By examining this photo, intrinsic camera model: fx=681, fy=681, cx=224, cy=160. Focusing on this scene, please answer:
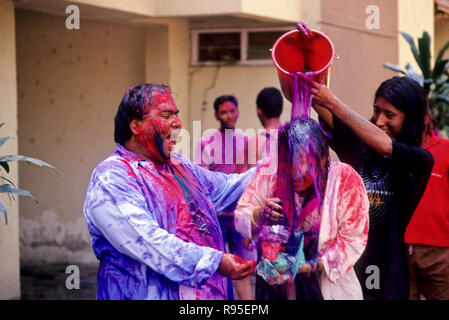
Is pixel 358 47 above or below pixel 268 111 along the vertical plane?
above

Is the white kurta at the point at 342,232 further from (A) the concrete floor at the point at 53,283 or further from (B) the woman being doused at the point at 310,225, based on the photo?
(A) the concrete floor at the point at 53,283

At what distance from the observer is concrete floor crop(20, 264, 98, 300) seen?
21.6ft

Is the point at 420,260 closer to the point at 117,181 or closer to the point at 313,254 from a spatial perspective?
the point at 313,254

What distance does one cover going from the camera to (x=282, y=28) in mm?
7750

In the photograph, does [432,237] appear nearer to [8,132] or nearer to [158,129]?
[158,129]

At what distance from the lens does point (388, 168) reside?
132 inches

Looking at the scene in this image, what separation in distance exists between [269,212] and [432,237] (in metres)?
1.82

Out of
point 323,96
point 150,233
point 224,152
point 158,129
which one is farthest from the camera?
point 224,152

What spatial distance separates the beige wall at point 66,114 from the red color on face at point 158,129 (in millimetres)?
4789

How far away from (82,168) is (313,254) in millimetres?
5191

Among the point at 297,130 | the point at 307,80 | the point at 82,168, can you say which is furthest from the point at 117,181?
the point at 82,168

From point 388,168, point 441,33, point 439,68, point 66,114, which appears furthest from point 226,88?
point 441,33

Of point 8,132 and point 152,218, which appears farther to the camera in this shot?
point 8,132
